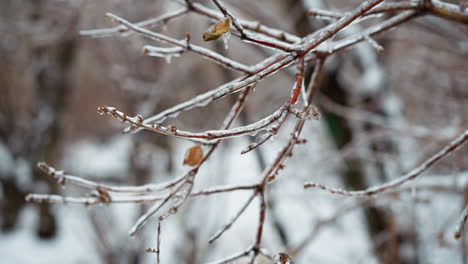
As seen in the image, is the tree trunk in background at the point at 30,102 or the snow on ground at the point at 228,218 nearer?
the snow on ground at the point at 228,218

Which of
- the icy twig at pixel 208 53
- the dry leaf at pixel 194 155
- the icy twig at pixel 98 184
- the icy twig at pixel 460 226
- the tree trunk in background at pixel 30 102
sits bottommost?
the icy twig at pixel 460 226

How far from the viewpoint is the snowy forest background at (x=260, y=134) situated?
1938 millimetres

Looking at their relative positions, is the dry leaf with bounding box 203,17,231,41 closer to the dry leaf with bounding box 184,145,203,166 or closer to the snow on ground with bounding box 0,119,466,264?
the dry leaf with bounding box 184,145,203,166

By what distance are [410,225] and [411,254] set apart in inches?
6.9

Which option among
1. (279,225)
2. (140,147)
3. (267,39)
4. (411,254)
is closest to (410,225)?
(411,254)

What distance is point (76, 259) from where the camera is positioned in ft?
17.2

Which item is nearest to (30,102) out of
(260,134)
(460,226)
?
(260,134)

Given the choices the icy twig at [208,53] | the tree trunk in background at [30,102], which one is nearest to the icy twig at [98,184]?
the icy twig at [208,53]

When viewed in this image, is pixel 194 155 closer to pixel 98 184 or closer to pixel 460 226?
pixel 98 184

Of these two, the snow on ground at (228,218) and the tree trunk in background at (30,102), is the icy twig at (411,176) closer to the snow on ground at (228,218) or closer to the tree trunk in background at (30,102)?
the snow on ground at (228,218)

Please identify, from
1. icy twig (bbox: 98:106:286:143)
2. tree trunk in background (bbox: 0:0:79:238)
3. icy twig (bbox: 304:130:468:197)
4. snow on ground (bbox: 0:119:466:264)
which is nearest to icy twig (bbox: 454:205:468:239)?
icy twig (bbox: 304:130:468:197)

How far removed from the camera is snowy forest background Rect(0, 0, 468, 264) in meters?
1.94

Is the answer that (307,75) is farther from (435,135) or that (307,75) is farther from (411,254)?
(411,254)

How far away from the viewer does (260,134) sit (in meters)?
2.04
